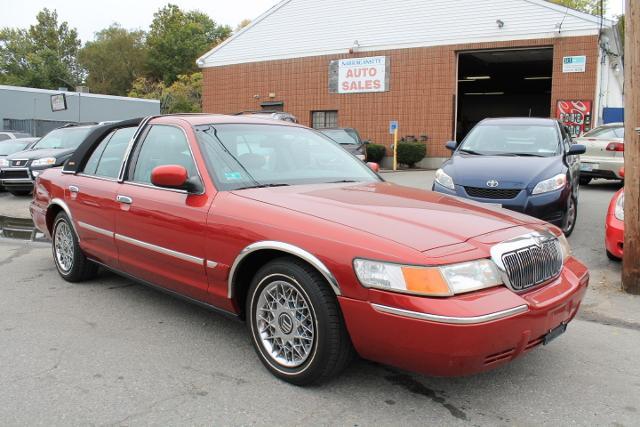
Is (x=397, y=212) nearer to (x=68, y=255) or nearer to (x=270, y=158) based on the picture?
(x=270, y=158)

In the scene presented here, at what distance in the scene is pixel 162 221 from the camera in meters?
3.86

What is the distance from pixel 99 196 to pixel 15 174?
849cm

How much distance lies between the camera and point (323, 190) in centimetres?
365

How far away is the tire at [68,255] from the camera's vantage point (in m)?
5.18

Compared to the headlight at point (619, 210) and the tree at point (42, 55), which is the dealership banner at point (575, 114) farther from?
the tree at point (42, 55)

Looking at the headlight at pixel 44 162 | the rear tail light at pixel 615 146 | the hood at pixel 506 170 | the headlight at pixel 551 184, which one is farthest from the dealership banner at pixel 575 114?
the headlight at pixel 44 162

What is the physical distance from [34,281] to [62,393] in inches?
109

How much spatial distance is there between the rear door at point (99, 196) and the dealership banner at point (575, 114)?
17.9 m

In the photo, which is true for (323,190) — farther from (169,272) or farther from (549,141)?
(549,141)

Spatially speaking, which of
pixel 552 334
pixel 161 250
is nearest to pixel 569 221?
pixel 552 334

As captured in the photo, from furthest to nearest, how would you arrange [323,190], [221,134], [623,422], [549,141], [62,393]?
[549,141]
[221,134]
[323,190]
[62,393]
[623,422]

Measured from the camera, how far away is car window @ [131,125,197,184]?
158 inches

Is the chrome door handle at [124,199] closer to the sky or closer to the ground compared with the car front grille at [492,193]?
closer to the sky

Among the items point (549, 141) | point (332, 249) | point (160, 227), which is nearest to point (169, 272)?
point (160, 227)
